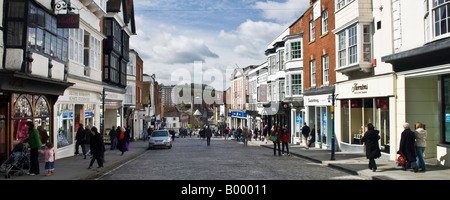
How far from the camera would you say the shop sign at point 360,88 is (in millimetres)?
20234

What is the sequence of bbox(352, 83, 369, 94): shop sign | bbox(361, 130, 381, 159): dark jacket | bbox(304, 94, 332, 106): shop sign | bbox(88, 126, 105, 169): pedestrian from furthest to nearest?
bbox(304, 94, 332, 106): shop sign
bbox(352, 83, 369, 94): shop sign
bbox(88, 126, 105, 169): pedestrian
bbox(361, 130, 381, 159): dark jacket

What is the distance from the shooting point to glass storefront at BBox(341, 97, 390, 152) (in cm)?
1916

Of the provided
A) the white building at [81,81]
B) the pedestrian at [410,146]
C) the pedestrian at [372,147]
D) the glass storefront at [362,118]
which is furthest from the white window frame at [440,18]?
the white building at [81,81]

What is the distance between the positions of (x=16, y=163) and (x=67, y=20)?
7.16 metres

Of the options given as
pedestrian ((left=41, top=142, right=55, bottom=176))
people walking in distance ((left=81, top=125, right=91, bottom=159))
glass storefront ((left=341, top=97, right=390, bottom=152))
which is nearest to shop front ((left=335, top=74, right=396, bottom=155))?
glass storefront ((left=341, top=97, right=390, bottom=152))

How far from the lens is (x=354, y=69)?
2052 centimetres

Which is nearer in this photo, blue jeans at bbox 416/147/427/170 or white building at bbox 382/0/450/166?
blue jeans at bbox 416/147/427/170

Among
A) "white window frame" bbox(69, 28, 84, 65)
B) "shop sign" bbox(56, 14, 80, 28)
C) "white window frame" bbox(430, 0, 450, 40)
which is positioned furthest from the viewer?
"white window frame" bbox(69, 28, 84, 65)

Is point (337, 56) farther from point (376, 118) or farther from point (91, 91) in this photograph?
point (91, 91)

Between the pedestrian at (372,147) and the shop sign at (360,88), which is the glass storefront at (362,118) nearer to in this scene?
the shop sign at (360,88)

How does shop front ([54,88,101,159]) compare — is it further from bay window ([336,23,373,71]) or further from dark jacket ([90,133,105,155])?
bay window ([336,23,373,71])

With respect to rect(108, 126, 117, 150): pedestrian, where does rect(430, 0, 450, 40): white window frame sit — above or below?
above

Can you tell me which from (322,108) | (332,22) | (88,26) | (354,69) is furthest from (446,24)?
(88,26)

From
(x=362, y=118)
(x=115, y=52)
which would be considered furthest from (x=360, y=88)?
(x=115, y=52)
